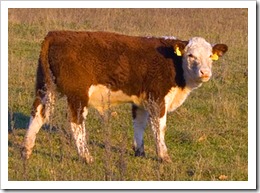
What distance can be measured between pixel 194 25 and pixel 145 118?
9.42 meters

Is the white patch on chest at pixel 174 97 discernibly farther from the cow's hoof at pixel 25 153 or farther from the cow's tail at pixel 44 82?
the cow's hoof at pixel 25 153

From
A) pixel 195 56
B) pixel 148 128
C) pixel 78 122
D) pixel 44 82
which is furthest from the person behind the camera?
pixel 148 128

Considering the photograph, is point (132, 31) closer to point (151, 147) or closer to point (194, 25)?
point (194, 25)

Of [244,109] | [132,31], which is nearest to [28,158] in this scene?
[244,109]

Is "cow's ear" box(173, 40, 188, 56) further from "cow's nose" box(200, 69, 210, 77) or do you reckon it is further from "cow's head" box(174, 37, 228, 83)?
"cow's nose" box(200, 69, 210, 77)

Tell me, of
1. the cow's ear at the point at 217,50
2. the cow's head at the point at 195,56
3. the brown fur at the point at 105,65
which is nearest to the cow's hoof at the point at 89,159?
the brown fur at the point at 105,65

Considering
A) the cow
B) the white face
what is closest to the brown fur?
the cow

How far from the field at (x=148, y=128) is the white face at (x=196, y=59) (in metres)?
1.13

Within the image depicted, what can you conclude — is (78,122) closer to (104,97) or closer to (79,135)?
(79,135)

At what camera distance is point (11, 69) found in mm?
14258

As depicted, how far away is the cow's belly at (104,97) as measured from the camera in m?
9.20

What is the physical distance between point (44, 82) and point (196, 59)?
215cm

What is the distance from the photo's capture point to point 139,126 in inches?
387

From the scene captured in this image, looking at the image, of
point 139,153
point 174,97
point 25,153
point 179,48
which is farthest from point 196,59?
point 25,153
